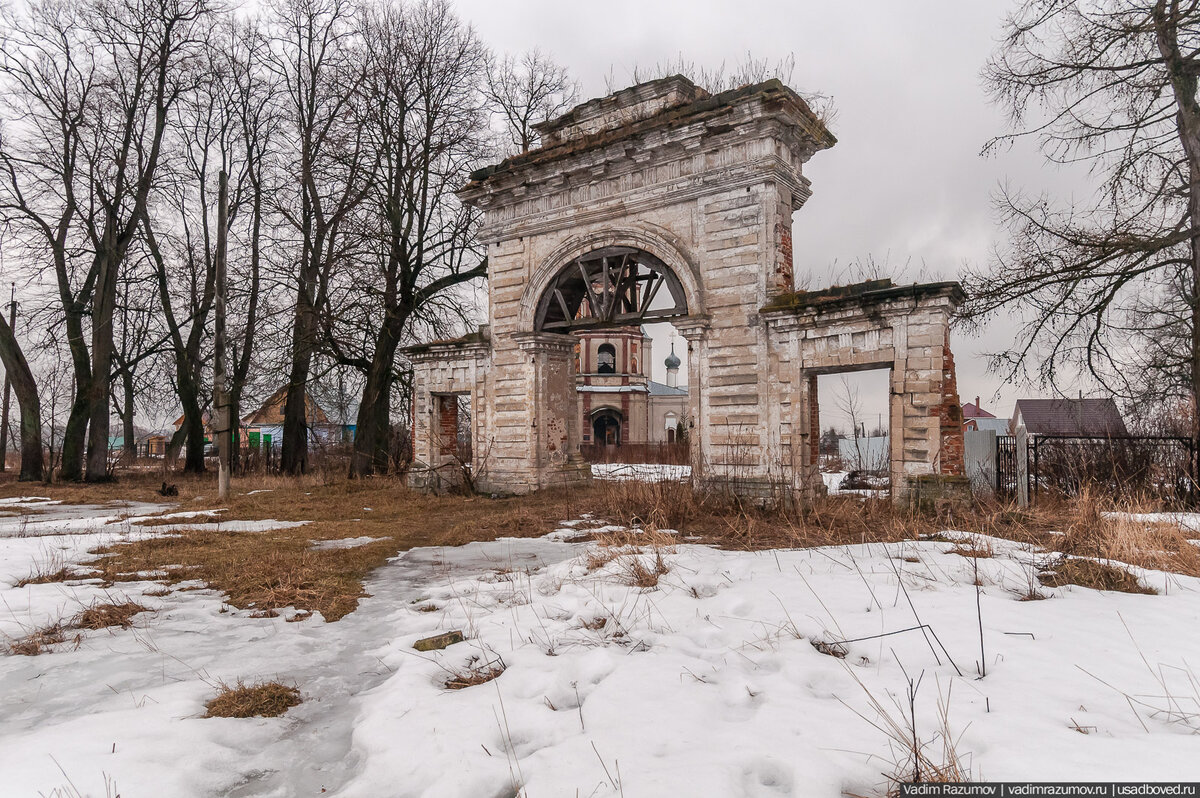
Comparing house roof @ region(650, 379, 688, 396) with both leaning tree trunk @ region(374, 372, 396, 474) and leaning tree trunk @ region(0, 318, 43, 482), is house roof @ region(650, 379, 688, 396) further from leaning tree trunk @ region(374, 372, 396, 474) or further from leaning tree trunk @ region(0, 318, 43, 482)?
leaning tree trunk @ region(0, 318, 43, 482)

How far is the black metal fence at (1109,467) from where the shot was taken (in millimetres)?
9992

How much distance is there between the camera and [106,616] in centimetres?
458

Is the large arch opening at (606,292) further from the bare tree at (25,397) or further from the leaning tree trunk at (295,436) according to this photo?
the bare tree at (25,397)

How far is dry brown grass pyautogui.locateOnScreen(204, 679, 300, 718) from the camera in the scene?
10.1 feet

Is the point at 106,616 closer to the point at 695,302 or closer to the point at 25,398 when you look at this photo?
the point at 695,302

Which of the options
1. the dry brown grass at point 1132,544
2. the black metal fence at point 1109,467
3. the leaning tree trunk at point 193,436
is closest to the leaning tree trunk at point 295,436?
the leaning tree trunk at point 193,436

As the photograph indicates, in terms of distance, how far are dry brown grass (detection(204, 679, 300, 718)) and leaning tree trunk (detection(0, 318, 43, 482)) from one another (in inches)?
800

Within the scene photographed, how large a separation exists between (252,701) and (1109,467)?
13694mm

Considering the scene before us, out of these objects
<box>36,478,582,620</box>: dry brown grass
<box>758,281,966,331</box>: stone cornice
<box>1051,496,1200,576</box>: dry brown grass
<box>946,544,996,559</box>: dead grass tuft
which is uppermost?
<box>758,281,966,331</box>: stone cornice

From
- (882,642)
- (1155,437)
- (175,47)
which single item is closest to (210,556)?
(882,642)

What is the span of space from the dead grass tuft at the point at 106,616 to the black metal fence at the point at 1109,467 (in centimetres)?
1065

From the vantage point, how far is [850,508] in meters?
8.31

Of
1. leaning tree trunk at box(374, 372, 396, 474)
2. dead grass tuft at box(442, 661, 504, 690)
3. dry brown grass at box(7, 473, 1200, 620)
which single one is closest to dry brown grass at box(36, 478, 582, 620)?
dry brown grass at box(7, 473, 1200, 620)

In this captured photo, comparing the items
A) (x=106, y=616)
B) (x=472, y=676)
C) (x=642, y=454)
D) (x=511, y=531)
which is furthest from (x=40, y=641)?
(x=642, y=454)
